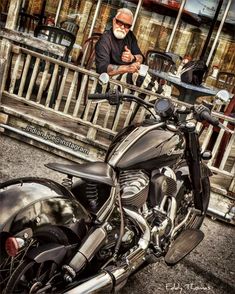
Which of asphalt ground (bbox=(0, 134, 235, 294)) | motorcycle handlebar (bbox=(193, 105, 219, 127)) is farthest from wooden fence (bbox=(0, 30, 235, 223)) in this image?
motorcycle handlebar (bbox=(193, 105, 219, 127))

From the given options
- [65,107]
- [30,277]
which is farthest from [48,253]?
[65,107]

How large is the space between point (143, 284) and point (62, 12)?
1043cm

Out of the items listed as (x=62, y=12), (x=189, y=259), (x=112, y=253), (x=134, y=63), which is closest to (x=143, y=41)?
(x=62, y=12)

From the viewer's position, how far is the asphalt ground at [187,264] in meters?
3.37

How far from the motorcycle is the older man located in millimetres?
2661

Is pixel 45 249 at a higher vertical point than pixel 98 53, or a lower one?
lower

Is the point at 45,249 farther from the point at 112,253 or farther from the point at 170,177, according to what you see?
the point at 170,177

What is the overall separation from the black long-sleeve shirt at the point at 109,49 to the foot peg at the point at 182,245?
9.34ft

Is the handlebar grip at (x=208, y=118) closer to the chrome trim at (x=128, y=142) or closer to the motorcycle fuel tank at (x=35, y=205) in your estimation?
the chrome trim at (x=128, y=142)

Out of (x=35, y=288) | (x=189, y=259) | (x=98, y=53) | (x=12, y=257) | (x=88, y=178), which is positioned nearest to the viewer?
(x=12, y=257)

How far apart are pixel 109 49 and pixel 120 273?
4.17m

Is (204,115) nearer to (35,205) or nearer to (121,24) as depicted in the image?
(35,205)

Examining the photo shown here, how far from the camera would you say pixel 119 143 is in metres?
2.90

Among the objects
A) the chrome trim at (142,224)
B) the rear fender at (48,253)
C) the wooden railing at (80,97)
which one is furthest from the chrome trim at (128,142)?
the wooden railing at (80,97)
